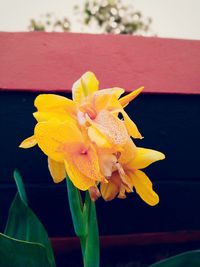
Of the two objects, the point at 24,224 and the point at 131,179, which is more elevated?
the point at 131,179

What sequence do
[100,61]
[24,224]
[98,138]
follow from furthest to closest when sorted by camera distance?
[100,61], [24,224], [98,138]

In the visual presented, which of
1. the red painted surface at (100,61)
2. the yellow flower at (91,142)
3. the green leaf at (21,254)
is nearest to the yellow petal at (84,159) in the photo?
the yellow flower at (91,142)

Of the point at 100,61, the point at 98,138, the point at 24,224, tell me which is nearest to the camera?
the point at 98,138

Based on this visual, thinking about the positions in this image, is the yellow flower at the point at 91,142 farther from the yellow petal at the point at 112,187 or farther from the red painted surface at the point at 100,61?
the red painted surface at the point at 100,61

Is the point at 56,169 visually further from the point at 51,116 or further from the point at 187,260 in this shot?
the point at 187,260

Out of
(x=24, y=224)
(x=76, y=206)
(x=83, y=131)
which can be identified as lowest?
(x=24, y=224)

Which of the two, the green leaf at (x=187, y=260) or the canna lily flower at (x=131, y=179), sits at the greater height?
the canna lily flower at (x=131, y=179)

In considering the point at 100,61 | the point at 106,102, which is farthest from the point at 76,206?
the point at 100,61
